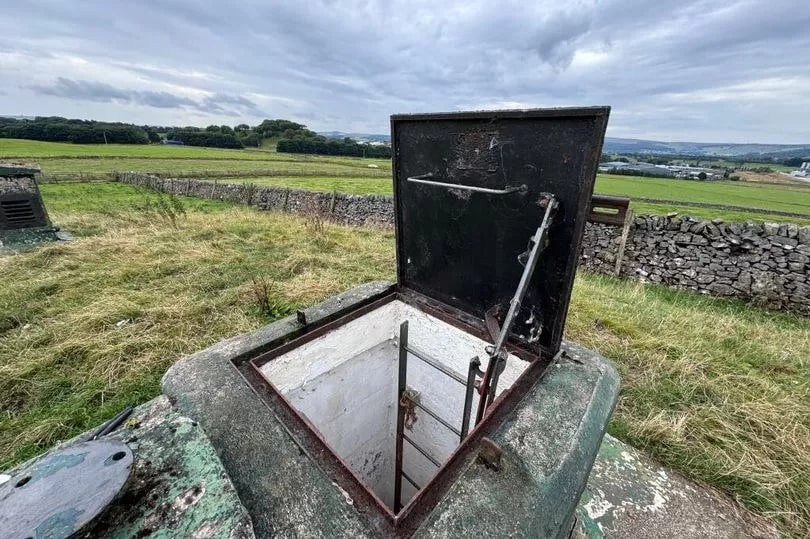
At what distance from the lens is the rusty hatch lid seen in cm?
140

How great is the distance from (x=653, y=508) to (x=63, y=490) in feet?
9.21

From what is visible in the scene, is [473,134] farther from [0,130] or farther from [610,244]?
[0,130]

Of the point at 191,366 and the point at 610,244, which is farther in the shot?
the point at 610,244

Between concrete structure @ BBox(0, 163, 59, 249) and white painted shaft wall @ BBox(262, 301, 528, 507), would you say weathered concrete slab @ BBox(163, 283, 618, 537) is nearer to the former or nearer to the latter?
white painted shaft wall @ BBox(262, 301, 528, 507)

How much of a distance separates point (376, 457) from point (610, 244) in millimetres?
8759

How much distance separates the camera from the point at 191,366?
1.55 m

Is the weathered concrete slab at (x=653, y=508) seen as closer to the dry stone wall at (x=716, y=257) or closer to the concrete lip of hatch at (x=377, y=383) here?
the concrete lip of hatch at (x=377, y=383)

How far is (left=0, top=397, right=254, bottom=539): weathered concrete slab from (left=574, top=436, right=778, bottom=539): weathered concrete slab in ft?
6.48

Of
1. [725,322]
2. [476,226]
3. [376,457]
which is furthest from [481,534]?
[725,322]

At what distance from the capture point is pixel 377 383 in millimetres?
2650

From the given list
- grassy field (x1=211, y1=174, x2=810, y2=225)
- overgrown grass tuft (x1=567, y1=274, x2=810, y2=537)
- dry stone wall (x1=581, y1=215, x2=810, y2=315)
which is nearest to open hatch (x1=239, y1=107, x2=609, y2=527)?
overgrown grass tuft (x1=567, y1=274, x2=810, y2=537)

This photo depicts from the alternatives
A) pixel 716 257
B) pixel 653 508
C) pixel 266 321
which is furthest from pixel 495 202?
pixel 716 257

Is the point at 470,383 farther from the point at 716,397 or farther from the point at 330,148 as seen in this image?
the point at 330,148

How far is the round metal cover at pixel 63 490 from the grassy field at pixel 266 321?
7.15 feet
